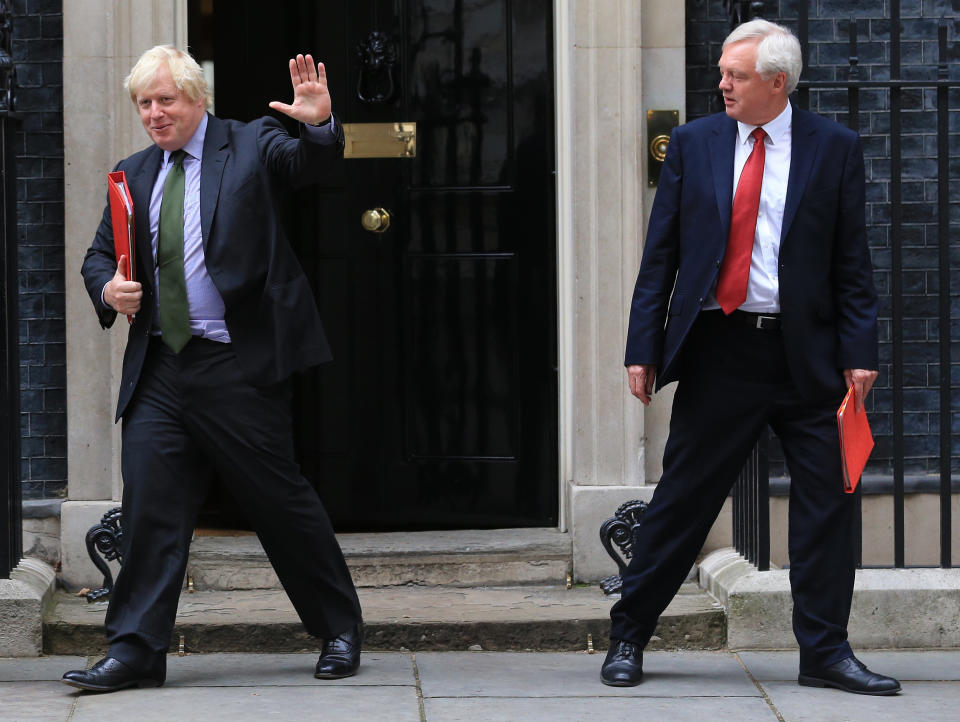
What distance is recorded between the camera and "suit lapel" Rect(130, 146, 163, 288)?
465 centimetres

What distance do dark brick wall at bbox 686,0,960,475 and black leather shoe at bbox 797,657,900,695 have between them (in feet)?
5.09

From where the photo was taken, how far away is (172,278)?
182 inches

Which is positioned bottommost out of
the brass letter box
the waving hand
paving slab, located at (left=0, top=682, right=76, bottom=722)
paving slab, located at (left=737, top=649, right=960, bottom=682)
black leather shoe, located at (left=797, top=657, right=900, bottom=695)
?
paving slab, located at (left=737, top=649, right=960, bottom=682)

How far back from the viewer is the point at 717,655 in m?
5.32

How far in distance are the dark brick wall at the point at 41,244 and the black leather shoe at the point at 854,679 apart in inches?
118

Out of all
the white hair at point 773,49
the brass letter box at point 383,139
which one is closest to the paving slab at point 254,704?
the white hair at point 773,49

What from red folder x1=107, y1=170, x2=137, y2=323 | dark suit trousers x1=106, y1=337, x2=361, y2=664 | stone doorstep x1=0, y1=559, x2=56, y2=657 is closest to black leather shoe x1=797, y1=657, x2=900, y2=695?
dark suit trousers x1=106, y1=337, x2=361, y2=664

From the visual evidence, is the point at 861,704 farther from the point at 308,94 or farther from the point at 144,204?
the point at 144,204

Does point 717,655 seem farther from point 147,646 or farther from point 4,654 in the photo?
point 4,654

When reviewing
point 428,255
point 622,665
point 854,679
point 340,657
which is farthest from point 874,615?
point 428,255

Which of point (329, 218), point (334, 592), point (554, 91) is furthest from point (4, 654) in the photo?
point (554, 91)

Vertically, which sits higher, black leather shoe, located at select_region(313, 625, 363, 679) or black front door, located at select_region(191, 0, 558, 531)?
black front door, located at select_region(191, 0, 558, 531)

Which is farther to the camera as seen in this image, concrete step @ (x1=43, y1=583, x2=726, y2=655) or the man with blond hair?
concrete step @ (x1=43, y1=583, x2=726, y2=655)

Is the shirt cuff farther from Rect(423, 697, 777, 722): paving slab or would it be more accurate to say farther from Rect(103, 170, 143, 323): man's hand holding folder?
Rect(423, 697, 777, 722): paving slab
